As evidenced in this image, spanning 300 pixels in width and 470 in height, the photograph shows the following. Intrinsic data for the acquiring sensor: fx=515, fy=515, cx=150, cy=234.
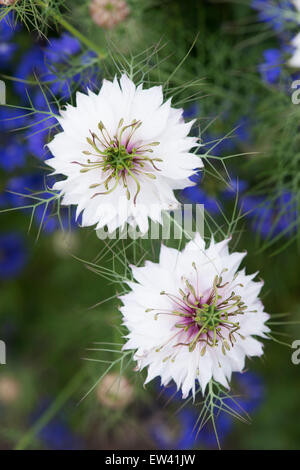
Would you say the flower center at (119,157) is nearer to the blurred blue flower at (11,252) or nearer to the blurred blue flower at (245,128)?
the blurred blue flower at (245,128)

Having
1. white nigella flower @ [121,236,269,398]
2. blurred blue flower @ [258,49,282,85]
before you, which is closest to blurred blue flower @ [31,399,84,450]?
white nigella flower @ [121,236,269,398]

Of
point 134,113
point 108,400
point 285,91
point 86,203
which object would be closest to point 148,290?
point 86,203

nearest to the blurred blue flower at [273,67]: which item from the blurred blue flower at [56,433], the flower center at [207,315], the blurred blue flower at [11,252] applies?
the flower center at [207,315]

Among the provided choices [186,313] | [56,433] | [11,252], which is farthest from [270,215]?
[56,433]

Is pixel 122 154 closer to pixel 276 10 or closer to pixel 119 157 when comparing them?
pixel 119 157

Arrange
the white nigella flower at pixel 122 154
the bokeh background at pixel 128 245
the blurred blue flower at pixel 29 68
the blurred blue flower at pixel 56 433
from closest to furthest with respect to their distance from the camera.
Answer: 1. the white nigella flower at pixel 122 154
2. the bokeh background at pixel 128 245
3. the blurred blue flower at pixel 29 68
4. the blurred blue flower at pixel 56 433

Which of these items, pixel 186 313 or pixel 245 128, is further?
pixel 245 128
